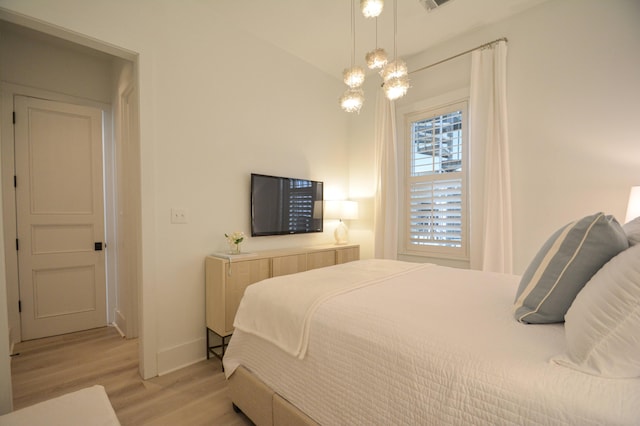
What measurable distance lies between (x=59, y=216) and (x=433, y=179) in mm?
4086

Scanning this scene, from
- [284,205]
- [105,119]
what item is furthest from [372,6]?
[105,119]

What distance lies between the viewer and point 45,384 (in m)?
2.07

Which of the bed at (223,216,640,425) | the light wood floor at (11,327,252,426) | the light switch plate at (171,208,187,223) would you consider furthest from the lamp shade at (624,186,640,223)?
the light switch plate at (171,208,187,223)

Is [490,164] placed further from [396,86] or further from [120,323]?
[120,323]

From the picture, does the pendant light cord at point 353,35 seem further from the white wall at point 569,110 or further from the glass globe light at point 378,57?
A: the white wall at point 569,110

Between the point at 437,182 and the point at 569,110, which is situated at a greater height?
the point at 569,110

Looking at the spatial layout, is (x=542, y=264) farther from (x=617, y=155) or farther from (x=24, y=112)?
(x=24, y=112)

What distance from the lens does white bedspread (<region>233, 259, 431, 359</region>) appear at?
1.30 metres

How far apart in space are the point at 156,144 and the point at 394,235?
267cm

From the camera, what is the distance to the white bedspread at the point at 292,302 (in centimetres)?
130

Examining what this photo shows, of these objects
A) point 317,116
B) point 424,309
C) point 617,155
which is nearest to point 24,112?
point 317,116

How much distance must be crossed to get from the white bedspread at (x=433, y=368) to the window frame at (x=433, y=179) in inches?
65.0

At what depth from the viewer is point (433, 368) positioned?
902 mm

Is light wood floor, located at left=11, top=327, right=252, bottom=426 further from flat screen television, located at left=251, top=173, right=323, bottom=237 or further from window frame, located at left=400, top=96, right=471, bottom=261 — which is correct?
window frame, located at left=400, top=96, right=471, bottom=261
